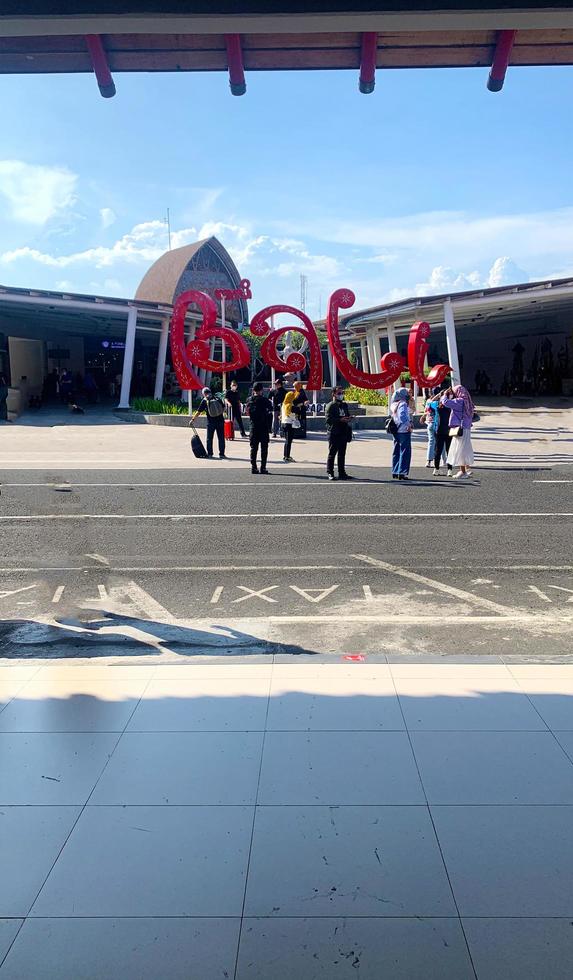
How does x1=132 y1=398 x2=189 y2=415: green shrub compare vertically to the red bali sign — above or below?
below

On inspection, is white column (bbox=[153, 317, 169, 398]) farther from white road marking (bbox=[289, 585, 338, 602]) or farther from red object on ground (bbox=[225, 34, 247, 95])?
red object on ground (bbox=[225, 34, 247, 95])

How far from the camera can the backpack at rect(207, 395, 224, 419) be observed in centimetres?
1583

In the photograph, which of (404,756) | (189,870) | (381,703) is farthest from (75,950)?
(381,703)

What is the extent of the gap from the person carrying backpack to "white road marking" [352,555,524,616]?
26.9ft

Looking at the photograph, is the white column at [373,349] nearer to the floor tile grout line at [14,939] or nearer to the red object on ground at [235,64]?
the red object on ground at [235,64]

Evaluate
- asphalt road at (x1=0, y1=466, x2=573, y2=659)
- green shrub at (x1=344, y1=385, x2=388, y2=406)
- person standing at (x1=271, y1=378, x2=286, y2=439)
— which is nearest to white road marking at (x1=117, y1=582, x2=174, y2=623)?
asphalt road at (x1=0, y1=466, x2=573, y2=659)

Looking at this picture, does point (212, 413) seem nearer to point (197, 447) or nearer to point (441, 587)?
point (197, 447)

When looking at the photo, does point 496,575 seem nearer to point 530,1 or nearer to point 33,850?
point 530,1

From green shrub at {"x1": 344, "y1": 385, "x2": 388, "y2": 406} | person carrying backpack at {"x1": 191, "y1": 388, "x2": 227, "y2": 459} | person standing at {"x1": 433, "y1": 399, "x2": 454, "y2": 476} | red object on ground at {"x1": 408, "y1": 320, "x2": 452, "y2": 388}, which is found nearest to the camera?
person standing at {"x1": 433, "y1": 399, "x2": 454, "y2": 476}

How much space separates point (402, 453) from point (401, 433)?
0.41m

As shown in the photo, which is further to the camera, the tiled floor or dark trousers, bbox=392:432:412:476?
dark trousers, bbox=392:432:412:476

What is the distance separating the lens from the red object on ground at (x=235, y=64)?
4289 millimetres

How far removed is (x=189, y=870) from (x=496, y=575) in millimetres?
5536

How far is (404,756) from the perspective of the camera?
11.7ft
